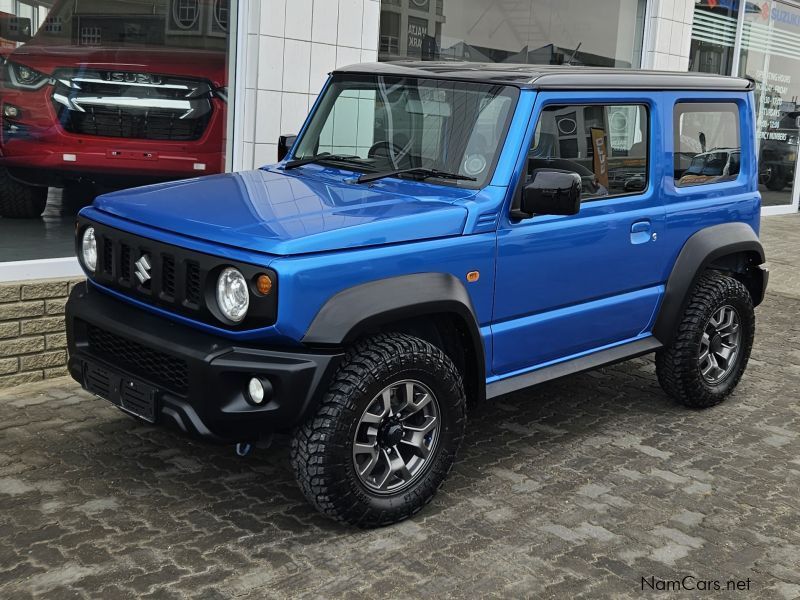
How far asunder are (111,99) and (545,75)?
10.1 ft

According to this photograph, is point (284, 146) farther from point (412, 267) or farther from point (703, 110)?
point (703, 110)

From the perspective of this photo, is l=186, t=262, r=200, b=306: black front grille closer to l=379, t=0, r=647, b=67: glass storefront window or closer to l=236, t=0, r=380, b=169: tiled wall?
l=236, t=0, r=380, b=169: tiled wall

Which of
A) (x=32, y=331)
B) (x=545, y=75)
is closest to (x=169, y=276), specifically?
(x=545, y=75)

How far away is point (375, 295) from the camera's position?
3.57m

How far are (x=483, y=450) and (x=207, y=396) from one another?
1.77m

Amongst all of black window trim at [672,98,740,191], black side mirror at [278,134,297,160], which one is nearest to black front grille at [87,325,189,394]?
black side mirror at [278,134,297,160]

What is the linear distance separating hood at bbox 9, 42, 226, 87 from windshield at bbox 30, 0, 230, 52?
38 millimetres

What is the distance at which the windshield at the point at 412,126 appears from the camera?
4.20 meters

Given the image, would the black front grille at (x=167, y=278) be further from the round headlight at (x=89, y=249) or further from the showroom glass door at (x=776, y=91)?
the showroom glass door at (x=776, y=91)

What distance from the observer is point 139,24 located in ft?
19.8

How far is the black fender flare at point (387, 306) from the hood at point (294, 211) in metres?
0.17

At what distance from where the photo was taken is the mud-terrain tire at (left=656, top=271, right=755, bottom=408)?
5191 mm

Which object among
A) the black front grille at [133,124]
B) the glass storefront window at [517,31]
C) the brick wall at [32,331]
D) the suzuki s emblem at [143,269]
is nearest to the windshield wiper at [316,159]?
the suzuki s emblem at [143,269]

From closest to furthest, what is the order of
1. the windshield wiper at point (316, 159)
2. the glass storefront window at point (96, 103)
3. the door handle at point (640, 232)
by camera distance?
the windshield wiper at point (316, 159)
the door handle at point (640, 232)
the glass storefront window at point (96, 103)
